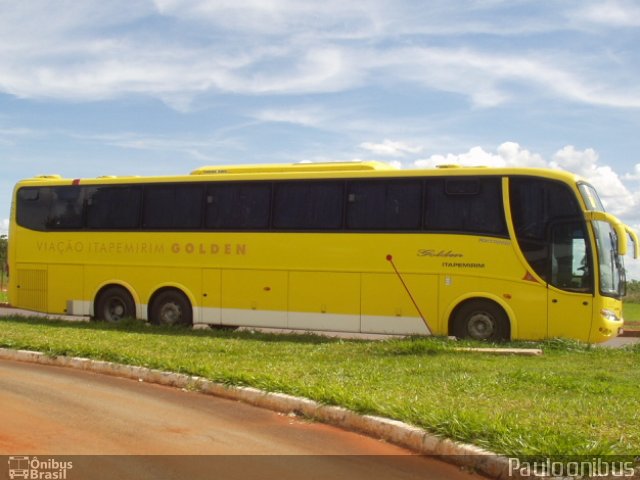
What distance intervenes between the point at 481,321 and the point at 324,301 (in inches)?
119

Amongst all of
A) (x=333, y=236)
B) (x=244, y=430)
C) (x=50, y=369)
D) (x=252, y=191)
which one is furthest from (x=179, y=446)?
(x=252, y=191)

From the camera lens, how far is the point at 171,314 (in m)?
16.2

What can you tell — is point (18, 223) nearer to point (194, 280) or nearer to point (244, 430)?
point (194, 280)

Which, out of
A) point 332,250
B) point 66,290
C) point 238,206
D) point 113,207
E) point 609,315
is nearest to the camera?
point 609,315

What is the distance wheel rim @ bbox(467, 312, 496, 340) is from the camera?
44.7 feet

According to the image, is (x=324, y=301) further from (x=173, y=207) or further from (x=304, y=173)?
(x=173, y=207)

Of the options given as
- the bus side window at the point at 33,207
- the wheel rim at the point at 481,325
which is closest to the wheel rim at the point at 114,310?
the bus side window at the point at 33,207

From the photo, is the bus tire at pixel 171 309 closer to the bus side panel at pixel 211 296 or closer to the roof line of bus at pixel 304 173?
the bus side panel at pixel 211 296

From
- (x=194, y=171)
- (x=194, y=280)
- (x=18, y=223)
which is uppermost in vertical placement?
(x=194, y=171)

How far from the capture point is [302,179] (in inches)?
599

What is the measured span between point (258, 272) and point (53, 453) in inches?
365

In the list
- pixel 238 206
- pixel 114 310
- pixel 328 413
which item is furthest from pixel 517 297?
pixel 114 310

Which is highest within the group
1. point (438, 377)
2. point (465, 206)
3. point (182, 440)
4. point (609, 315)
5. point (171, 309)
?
point (465, 206)

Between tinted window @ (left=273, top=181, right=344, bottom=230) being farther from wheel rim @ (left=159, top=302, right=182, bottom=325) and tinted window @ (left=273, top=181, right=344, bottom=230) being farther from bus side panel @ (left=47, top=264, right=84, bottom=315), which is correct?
bus side panel @ (left=47, top=264, right=84, bottom=315)
